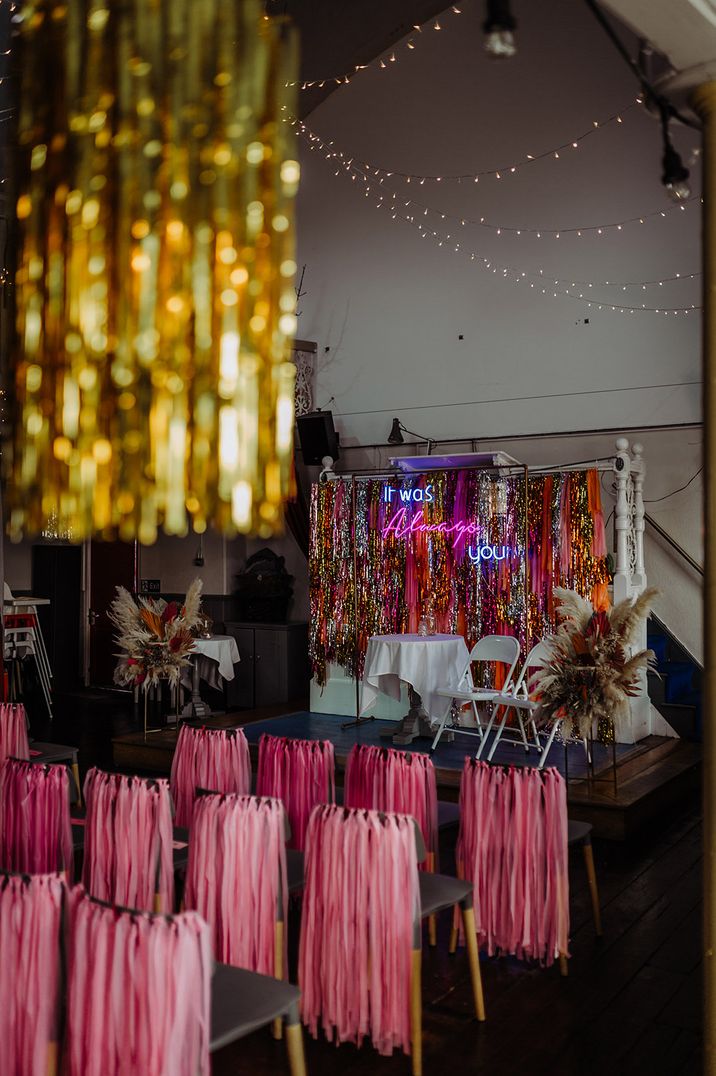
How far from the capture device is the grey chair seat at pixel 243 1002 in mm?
2350

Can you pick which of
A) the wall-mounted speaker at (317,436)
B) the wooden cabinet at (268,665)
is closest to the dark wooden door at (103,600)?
the wooden cabinet at (268,665)

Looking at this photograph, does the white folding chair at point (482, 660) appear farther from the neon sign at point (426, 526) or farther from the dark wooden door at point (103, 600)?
the dark wooden door at point (103, 600)

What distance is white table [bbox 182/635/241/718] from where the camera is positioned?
887cm

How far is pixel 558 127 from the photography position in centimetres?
891

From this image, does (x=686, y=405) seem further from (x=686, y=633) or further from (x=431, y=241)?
(x=431, y=241)

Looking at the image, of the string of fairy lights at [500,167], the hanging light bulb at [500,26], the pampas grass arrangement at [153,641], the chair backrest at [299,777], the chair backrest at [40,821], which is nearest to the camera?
the hanging light bulb at [500,26]

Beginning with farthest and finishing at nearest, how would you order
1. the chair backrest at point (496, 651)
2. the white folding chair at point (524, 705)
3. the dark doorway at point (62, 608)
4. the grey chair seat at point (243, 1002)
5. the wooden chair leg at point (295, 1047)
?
the dark doorway at point (62, 608) → the chair backrest at point (496, 651) → the white folding chair at point (524, 705) → the wooden chair leg at point (295, 1047) → the grey chair seat at point (243, 1002)

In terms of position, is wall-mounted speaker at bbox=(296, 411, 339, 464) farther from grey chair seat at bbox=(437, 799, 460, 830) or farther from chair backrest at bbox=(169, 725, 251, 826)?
grey chair seat at bbox=(437, 799, 460, 830)

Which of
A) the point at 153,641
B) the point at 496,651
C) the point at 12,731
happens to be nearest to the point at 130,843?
the point at 12,731

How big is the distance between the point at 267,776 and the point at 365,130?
25.5ft

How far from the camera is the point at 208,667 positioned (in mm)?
9297

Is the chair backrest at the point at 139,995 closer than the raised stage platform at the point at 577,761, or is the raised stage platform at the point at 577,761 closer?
the chair backrest at the point at 139,995

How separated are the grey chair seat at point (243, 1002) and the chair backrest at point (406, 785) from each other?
1326 millimetres

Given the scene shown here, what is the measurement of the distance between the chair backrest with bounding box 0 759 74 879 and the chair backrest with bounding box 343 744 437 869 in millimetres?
1234
